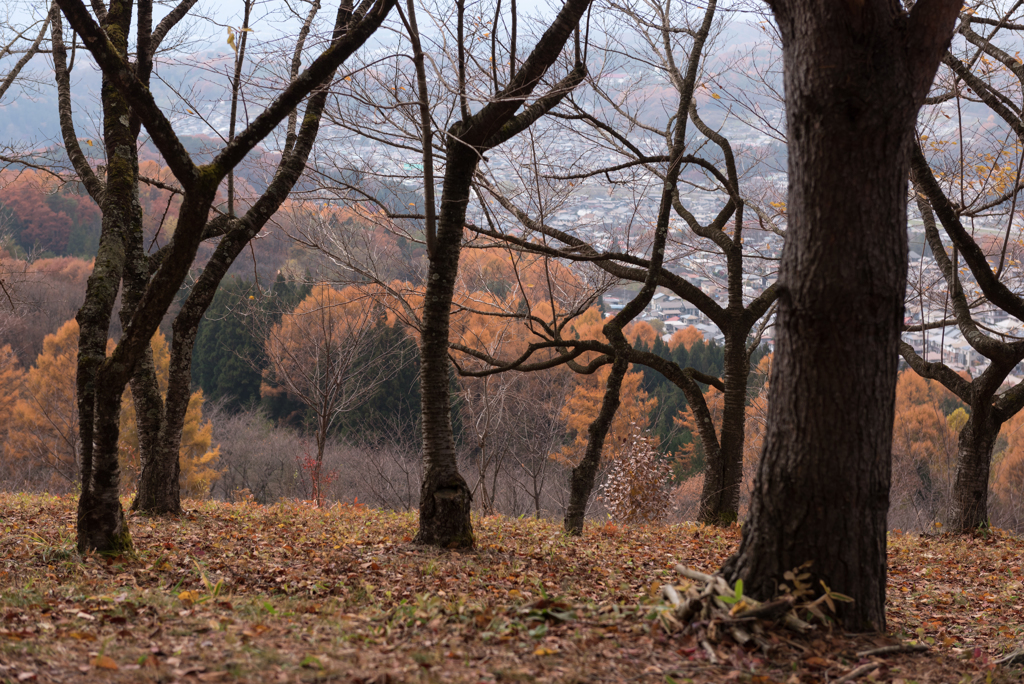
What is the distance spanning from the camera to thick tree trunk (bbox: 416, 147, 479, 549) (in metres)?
5.29

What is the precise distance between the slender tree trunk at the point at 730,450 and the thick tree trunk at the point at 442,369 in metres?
3.99

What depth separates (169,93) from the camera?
7.44 m

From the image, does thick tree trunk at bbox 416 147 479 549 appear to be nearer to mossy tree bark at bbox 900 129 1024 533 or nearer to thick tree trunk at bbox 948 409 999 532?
mossy tree bark at bbox 900 129 1024 533

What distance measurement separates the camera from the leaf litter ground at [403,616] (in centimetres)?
239

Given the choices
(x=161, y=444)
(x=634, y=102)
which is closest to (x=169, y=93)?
(x=161, y=444)

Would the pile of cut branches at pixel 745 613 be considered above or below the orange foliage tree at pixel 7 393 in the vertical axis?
above

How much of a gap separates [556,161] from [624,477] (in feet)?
34.8

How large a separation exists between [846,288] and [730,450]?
18.4 feet

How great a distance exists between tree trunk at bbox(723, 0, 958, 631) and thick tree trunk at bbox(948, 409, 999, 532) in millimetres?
6148

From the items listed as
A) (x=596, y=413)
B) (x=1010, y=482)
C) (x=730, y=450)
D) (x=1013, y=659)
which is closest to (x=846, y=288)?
(x=1013, y=659)

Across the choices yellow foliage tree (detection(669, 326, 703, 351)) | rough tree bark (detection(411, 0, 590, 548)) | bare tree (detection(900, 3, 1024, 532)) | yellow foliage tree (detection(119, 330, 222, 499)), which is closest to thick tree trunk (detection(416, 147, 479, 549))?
rough tree bark (detection(411, 0, 590, 548))

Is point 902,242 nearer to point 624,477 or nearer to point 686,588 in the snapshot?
point 686,588

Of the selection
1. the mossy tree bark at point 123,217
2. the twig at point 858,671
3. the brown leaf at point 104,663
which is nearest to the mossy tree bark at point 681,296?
the mossy tree bark at point 123,217

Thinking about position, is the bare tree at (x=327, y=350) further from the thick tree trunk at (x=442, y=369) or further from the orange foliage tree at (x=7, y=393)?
the orange foliage tree at (x=7, y=393)
